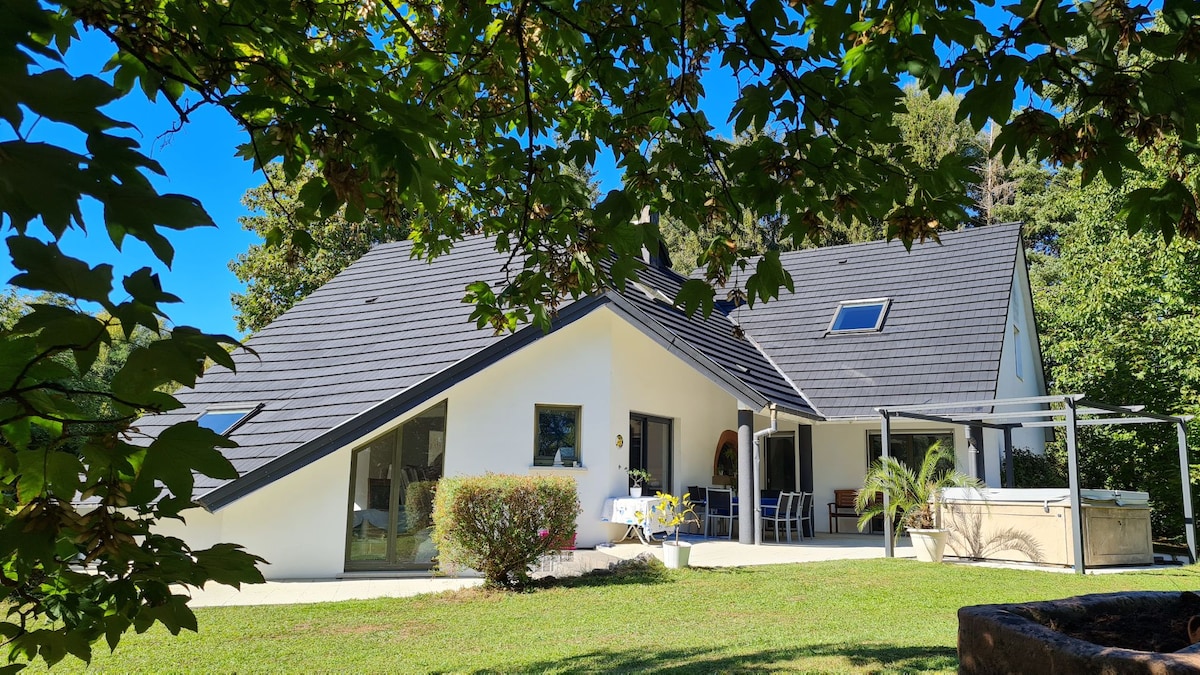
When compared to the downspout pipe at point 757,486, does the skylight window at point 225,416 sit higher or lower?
higher

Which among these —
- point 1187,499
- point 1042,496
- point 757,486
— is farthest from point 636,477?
point 1187,499

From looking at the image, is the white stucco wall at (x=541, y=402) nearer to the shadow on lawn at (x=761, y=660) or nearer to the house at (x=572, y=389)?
the house at (x=572, y=389)

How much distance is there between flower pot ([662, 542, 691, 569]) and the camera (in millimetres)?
10406

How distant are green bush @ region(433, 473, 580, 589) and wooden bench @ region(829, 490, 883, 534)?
8.64 metres

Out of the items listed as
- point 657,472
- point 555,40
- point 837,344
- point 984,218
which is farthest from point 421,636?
point 984,218

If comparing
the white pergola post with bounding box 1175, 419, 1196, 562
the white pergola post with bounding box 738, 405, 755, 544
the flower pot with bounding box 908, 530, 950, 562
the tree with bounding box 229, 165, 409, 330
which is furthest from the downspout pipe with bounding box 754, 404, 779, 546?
the tree with bounding box 229, 165, 409, 330

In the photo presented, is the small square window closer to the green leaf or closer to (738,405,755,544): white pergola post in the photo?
(738,405,755,544): white pergola post

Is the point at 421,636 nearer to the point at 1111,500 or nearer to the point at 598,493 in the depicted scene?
the point at 598,493

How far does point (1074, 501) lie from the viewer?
10.9m

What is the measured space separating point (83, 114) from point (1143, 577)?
1226cm

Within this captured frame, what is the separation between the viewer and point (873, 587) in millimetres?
8984

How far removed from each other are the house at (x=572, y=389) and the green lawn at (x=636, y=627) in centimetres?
260

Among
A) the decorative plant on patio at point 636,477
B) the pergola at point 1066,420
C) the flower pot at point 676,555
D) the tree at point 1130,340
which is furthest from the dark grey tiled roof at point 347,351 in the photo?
the tree at point 1130,340

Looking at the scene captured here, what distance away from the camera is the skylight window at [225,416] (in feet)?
37.9
